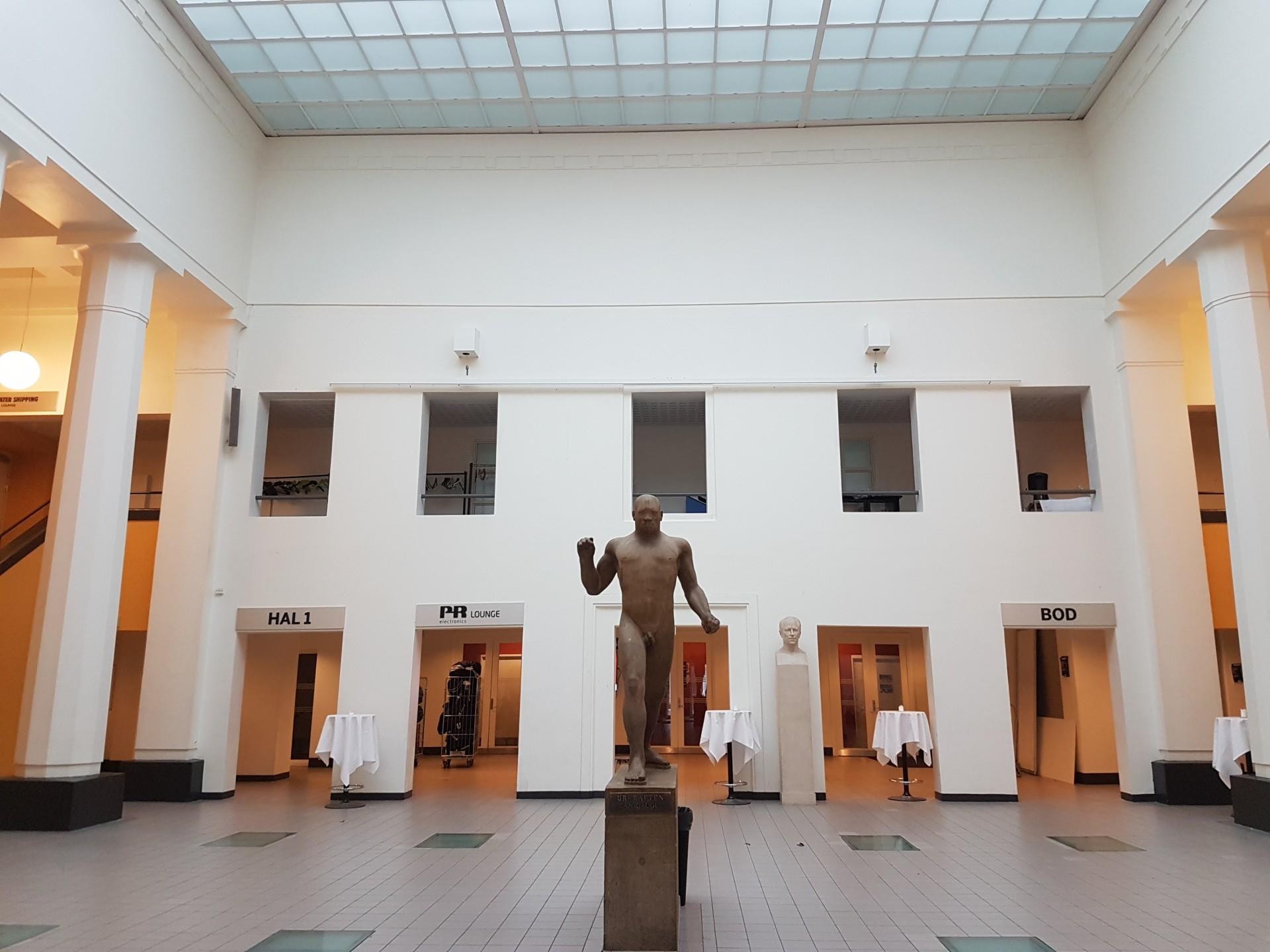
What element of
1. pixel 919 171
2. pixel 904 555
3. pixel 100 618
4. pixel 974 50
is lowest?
pixel 100 618

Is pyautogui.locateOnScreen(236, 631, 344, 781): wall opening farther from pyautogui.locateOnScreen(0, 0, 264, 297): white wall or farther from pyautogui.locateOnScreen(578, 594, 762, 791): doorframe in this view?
pyautogui.locateOnScreen(0, 0, 264, 297): white wall

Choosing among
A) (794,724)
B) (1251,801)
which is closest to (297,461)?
(794,724)

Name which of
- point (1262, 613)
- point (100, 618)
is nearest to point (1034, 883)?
point (1262, 613)

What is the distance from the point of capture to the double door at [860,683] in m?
17.2

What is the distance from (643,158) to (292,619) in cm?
917

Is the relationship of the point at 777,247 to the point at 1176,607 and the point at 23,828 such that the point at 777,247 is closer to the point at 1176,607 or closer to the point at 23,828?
the point at 1176,607

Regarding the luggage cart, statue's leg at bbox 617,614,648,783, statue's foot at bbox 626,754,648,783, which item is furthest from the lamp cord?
statue's foot at bbox 626,754,648,783

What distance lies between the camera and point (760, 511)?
41.7 feet

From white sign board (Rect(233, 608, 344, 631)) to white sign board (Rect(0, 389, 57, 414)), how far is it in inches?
203

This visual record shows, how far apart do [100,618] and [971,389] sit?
40.2 feet

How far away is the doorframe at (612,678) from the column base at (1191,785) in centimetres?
519

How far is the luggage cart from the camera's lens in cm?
1658

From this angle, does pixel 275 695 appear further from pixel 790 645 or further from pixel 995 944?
pixel 995 944

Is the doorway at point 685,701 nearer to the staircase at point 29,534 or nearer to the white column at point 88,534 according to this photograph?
the staircase at point 29,534
